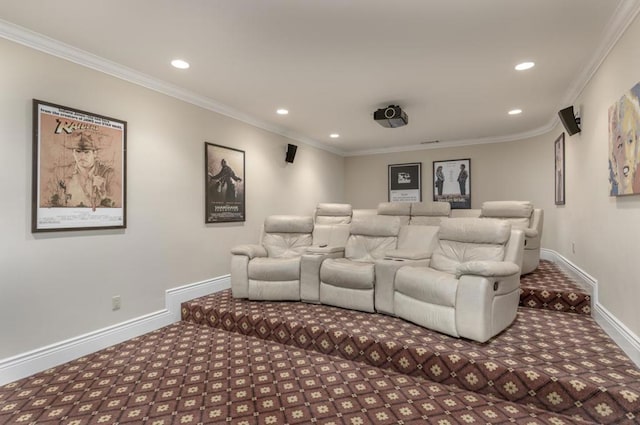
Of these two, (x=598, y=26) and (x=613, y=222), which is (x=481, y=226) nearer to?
(x=613, y=222)

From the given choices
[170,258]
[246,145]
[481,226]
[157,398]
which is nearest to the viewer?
[157,398]

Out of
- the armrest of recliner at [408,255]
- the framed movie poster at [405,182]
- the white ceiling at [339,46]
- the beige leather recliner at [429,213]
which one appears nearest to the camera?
the white ceiling at [339,46]

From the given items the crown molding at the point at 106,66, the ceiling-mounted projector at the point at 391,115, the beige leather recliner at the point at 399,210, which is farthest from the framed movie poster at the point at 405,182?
the crown molding at the point at 106,66

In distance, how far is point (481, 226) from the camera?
3043 millimetres

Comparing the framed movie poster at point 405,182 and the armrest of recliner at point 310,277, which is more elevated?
the framed movie poster at point 405,182

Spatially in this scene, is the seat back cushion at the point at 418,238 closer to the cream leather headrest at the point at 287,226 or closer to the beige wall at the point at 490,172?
the cream leather headrest at the point at 287,226

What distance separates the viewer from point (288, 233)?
4270 mm

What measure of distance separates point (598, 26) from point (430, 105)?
185 centimetres

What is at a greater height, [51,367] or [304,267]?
[304,267]

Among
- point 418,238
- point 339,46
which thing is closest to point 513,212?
point 418,238

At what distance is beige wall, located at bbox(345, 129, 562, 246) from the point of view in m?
5.43

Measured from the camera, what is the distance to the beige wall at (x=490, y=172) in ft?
17.8

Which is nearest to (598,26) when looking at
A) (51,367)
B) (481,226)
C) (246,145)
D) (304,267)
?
(481,226)

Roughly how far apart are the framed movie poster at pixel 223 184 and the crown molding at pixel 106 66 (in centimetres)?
47
